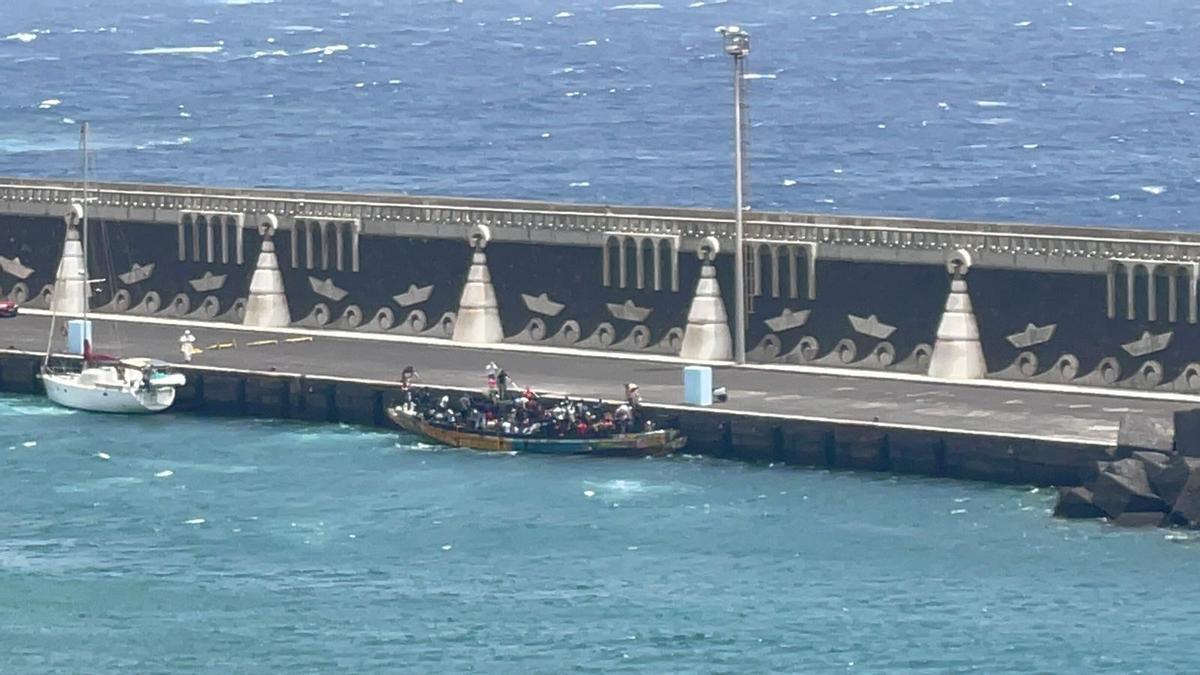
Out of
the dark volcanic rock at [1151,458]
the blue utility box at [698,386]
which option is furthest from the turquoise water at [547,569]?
the blue utility box at [698,386]

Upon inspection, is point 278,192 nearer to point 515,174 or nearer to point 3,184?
point 3,184

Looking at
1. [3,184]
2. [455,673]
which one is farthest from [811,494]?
[3,184]

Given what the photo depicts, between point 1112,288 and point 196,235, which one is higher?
point 196,235

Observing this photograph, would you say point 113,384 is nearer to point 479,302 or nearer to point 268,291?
point 268,291

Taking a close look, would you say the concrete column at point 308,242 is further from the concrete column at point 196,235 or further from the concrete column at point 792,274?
the concrete column at point 792,274

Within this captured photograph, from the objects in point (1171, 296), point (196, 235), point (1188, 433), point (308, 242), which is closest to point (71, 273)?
point (196, 235)
